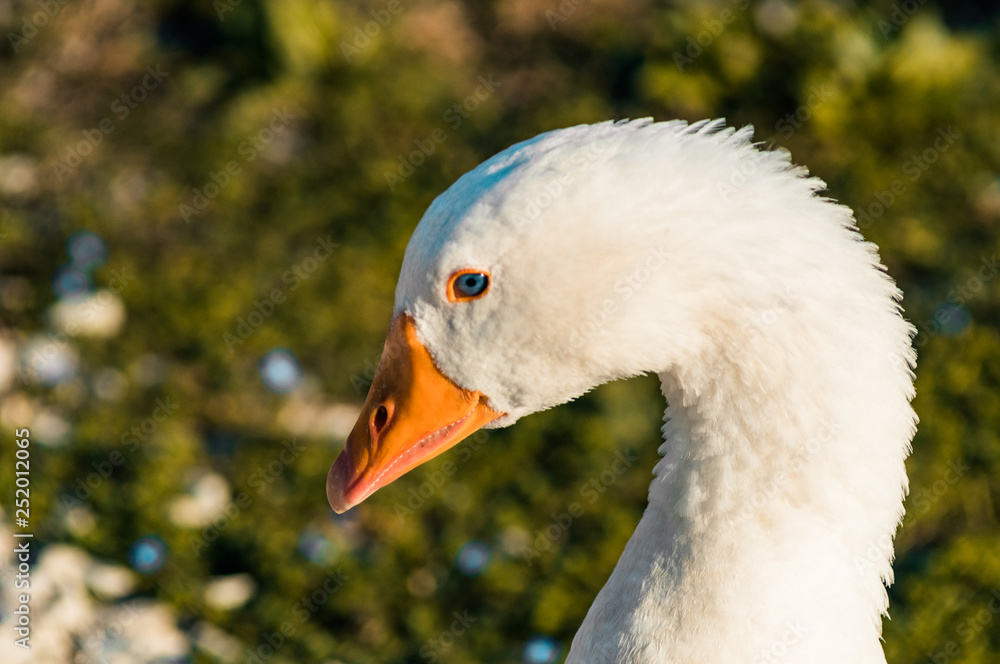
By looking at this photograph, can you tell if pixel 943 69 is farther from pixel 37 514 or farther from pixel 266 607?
pixel 37 514

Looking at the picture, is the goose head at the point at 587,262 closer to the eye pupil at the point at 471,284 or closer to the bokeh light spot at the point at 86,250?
the eye pupil at the point at 471,284

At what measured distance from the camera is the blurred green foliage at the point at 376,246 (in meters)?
3.89

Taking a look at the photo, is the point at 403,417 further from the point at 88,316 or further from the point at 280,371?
the point at 88,316

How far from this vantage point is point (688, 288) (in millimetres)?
1886

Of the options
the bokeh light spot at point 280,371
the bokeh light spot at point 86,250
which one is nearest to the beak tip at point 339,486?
the bokeh light spot at point 280,371

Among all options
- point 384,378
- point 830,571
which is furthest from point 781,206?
point 384,378

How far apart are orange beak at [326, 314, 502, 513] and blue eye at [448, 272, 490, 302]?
0.16 meters

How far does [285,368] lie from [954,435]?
3.00 metres

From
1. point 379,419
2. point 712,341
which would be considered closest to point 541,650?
point 379,419

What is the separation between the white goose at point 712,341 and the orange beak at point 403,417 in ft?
0.25

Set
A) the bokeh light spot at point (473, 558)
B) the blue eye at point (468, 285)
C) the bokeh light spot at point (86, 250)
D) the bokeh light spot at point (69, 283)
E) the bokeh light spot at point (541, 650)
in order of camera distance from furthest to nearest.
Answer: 1. the bokeh light spot at point (86, 250)
2. the bokeh light spot at point (69, 283)
3. the bokeh light spot at point (473, 558)
4. the bokeh light spot at point (541, 650)
5. the blue eye at point (468, 285)

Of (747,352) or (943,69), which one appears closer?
(747,352)

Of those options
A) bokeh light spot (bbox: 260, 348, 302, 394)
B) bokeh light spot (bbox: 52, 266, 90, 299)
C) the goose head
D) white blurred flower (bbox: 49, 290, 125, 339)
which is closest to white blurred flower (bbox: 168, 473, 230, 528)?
bokeh light spot (bbox: 260, 348, 302, 394)

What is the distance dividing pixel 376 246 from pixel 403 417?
2948 mm
